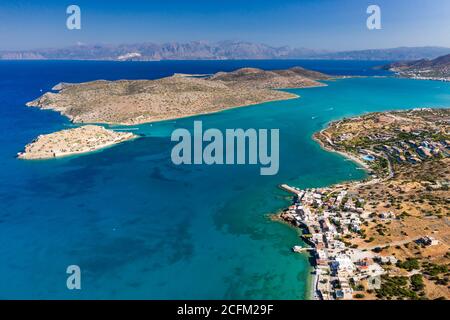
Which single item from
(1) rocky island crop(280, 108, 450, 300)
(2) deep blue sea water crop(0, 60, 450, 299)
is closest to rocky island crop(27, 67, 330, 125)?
(2) deep blue sea water crop(0, 60, 450, 299)

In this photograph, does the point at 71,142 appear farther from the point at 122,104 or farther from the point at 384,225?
the point at 384,225

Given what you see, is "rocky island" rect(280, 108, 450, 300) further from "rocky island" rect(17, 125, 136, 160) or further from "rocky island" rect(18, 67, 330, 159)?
"rocky island" rect(18, 67, 330, 159)

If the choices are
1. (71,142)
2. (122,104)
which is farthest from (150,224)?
(122,104)

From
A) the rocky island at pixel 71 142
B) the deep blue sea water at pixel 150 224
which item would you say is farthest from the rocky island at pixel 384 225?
the rocky island at pixel 71 142

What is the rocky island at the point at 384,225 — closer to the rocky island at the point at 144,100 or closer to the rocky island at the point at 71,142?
the rocky island at the point at 71,142

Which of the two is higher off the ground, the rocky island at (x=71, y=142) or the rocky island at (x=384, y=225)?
the rocky island at (x=71, y=142)

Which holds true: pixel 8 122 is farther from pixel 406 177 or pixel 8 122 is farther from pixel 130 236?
pixel 406 177
